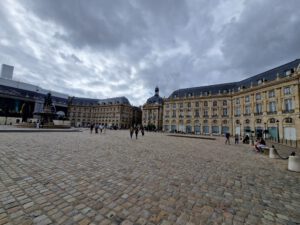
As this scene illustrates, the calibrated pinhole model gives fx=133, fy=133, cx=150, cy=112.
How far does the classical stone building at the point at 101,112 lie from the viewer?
74812mm

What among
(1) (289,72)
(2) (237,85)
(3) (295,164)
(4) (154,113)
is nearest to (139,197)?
(3) (295,164)

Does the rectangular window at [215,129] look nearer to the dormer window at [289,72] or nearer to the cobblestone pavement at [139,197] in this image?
the dormer window at [289,72]

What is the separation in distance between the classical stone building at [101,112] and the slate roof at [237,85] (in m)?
30.1

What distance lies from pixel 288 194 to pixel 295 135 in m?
34.7

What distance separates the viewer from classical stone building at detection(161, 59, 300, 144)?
29.1m

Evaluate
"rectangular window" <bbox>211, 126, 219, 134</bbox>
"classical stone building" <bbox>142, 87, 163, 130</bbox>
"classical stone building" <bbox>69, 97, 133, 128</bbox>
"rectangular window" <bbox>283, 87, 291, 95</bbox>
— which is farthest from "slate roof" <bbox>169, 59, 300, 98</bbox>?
"classical stone building" <bbox>69, 97, 133, 128</bbox>

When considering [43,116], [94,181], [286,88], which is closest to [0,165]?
[94,181]

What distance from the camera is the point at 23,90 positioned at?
68.8 m

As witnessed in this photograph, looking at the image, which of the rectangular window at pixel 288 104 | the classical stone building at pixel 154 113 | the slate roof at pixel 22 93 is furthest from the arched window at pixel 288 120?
the slate roof at pixel 22 93

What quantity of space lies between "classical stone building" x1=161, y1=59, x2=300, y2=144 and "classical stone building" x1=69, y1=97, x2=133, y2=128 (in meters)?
26.8

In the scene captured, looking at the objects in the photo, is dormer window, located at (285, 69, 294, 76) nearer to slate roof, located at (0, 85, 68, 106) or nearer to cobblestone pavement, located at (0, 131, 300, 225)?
cobblestone pavement, located at (0, 131, 300, 225)

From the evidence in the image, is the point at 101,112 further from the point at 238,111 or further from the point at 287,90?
the point at 287,90

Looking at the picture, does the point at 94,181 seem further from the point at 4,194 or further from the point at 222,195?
the point at 222,195

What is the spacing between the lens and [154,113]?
6962 cm
